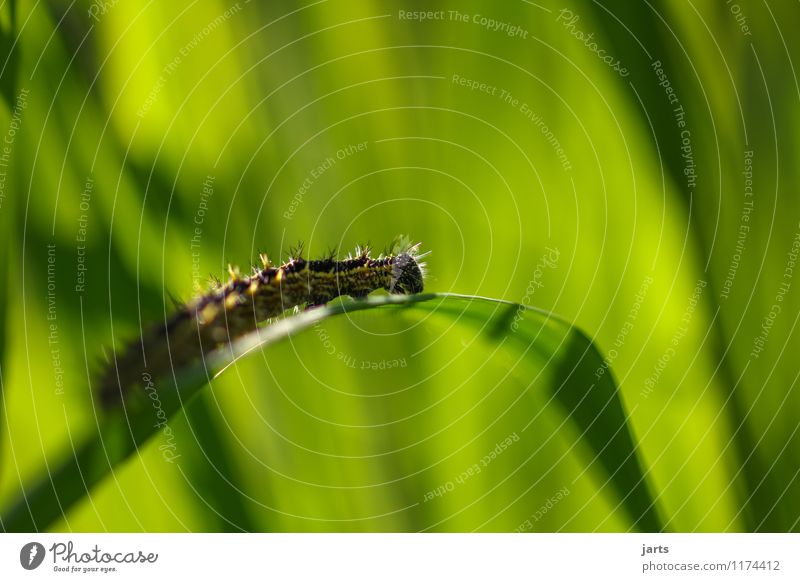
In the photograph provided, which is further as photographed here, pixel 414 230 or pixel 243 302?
pixel 414 230

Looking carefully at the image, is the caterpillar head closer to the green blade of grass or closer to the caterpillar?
the caterpillar

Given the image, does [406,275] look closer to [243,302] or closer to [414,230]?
[414,230]

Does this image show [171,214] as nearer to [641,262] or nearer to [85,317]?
[85,317]
